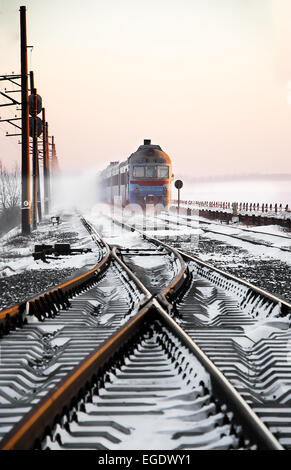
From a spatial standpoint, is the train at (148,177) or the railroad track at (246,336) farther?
the train at (148,177)

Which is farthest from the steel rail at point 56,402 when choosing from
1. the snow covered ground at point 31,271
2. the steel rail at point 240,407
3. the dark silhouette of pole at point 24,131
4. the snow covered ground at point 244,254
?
the dark silhouette of pole at point 24,131

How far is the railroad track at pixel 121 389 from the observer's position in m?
2.56

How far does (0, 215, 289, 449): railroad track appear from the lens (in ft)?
8.41

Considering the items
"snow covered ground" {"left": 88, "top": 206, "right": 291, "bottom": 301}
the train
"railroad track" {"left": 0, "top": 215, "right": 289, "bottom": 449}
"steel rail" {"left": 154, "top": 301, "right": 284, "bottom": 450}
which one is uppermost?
the train

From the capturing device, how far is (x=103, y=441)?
2.61m

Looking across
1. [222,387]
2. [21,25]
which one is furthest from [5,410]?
[21,25]

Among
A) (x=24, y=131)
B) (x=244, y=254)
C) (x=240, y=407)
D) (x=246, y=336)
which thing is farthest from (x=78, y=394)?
(x=24, y=131)

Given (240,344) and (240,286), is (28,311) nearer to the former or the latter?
(240,344)

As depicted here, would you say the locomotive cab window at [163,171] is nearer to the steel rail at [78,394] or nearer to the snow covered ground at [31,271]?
the snow covered ground at [31,271]

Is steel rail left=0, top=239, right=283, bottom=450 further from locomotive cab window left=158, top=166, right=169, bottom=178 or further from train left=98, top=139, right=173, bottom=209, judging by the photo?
locomotive cab window left=158, top=166, right=169, bottom=178

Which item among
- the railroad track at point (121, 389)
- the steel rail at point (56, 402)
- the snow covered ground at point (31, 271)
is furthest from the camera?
the snow covered ground at point (31, 271)

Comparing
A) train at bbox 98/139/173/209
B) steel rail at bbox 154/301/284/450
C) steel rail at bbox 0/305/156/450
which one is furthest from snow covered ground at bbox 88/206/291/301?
train at bbox 98/139/173/209

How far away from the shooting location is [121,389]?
3.35 m

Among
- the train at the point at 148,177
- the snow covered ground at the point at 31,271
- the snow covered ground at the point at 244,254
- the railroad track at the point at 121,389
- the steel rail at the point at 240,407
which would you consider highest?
the train at the point at 148,177
